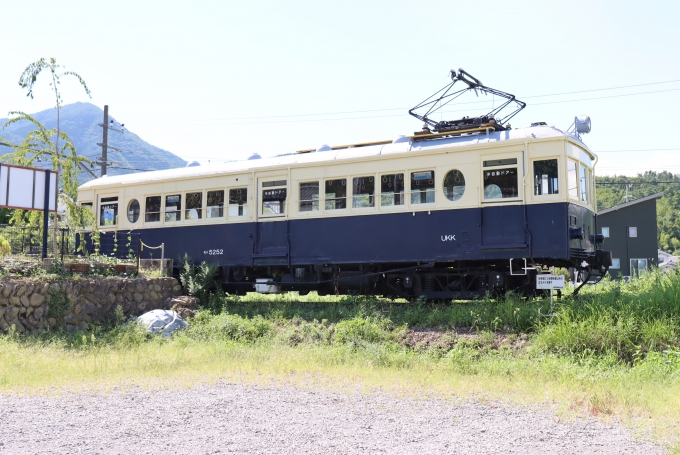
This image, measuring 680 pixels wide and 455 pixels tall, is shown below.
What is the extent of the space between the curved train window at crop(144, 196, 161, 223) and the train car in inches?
1.5

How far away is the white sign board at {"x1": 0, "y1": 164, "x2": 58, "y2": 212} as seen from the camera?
1435 cm

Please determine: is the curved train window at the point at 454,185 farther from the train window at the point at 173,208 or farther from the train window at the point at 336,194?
the train window at the point at 173,208

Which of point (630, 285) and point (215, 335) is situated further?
point (630, 285)

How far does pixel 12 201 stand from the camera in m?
14.5

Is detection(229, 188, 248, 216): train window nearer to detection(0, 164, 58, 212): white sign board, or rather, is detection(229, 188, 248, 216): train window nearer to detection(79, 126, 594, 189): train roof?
detection(79, 126, 594, 189): train roof

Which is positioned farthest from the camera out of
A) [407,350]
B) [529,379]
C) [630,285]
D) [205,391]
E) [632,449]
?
[630,285]

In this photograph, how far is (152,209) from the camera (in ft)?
57.2

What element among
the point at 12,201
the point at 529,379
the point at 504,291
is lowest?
the point at 529,379

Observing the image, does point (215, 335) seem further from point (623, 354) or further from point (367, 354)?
point (623, 354)

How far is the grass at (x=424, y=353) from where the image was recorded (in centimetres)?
820

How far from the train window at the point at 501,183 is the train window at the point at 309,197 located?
153 inches

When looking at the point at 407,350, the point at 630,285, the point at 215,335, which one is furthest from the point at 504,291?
the point at 215,335

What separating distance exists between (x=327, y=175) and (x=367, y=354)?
4800 millimetres

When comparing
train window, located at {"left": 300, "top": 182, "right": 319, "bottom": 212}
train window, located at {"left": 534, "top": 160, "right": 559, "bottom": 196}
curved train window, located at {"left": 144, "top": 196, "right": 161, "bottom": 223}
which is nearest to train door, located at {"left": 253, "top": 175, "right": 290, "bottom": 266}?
train window, located at {"left": 300, "top": 182, "right": 319, "bottom": 212}
